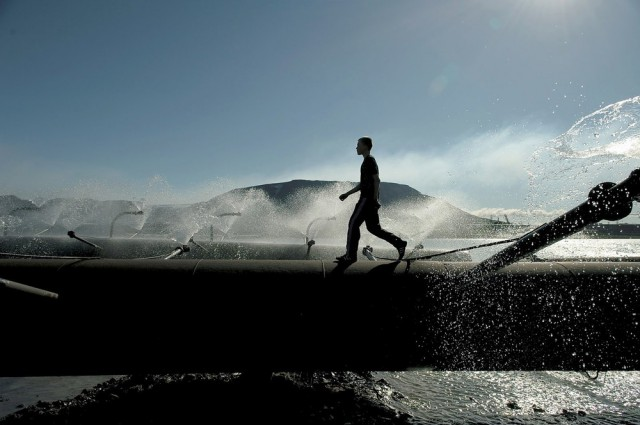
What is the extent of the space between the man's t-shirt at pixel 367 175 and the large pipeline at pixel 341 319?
2.32 meters

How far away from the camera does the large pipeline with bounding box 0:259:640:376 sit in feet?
17.0

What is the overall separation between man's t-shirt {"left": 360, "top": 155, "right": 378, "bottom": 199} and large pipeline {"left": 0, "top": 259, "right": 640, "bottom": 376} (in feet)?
7.63

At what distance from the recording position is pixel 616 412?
6.25m

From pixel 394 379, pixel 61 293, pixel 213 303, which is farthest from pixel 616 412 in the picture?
pixel 61 293

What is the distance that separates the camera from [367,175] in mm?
7488

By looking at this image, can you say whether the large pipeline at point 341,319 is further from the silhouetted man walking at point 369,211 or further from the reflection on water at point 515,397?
the silhouetted man walking at point 369,211

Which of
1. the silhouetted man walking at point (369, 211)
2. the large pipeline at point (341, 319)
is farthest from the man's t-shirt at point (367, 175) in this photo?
the large pipeline at point (341, 319)

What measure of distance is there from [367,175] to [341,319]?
317 centimetres

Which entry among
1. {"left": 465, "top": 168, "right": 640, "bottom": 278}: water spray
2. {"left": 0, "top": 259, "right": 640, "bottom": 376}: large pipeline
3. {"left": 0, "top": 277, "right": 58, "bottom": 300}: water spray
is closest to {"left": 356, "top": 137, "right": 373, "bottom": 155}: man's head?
{"left": 0, "top": 259, "right": 640, "bottom": 376}: large pipeline

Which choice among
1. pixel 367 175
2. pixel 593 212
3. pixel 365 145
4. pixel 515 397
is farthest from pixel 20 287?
pixel 515 397

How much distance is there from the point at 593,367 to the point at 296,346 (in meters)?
4.06

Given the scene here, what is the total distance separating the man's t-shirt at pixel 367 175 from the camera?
738 cm

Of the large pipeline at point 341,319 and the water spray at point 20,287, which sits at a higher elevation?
the water spray at point 20,287

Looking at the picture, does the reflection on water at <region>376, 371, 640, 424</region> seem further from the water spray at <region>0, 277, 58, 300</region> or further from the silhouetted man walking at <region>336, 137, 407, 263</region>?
the water spray at <region>0, 277, 58, 300</region>
